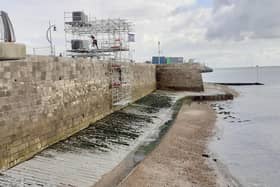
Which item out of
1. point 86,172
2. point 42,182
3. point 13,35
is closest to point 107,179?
point 86,172

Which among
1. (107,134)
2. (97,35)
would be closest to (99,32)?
(97,35)

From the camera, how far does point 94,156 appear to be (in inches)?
423

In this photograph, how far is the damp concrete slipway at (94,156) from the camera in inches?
335

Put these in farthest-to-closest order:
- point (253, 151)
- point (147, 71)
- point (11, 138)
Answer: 1. point (147, 71)
2. point (253, 151)
3. point (11, 138)

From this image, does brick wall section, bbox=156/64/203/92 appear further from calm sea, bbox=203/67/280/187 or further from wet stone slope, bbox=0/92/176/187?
wet stone slope, bbox=0/92/176/187

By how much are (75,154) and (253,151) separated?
324 inches

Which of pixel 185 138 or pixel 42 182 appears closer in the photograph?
pixel 42 182

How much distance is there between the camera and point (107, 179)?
9055 mm

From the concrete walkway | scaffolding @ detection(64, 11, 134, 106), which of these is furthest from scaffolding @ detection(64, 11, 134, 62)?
the concrete walkway

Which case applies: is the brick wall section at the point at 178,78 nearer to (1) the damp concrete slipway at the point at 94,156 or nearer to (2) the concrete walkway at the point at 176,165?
(1) the damp concrete slipway at the point at 94,156

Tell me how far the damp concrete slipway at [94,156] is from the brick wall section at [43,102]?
0.40 meters

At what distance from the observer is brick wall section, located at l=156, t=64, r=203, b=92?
39000 mm

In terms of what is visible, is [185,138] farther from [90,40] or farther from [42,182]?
[90,40]

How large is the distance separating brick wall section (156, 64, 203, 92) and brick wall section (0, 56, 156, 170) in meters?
22.5
